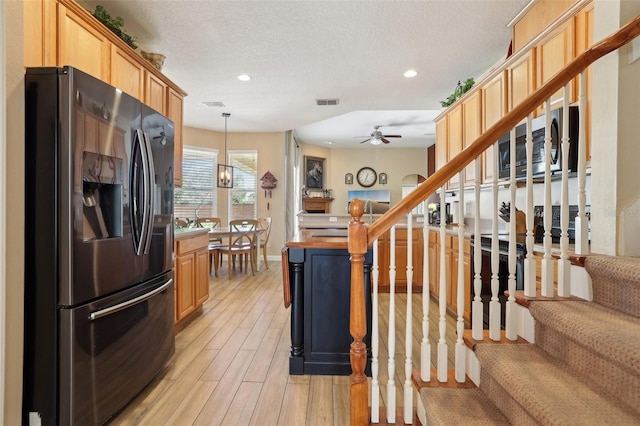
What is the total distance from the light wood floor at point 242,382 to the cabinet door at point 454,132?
6.45 feet

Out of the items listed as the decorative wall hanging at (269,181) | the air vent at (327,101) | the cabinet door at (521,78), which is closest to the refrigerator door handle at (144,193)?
the cabinet door at (521,78)

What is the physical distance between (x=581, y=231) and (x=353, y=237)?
114 centimetres

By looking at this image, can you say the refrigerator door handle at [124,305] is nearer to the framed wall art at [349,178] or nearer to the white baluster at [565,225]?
the white baluster at [565,225]

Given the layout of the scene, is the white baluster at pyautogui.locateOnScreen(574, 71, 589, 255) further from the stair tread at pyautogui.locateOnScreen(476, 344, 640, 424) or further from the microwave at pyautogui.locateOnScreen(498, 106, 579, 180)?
the stair tread at pyautogui.locateOnScreen(476, 344, 640, 424)

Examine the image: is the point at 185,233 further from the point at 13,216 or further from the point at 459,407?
the point at 459,407

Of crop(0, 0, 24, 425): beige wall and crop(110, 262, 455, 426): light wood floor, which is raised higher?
crop(0, 0, 24, 425): beige wall

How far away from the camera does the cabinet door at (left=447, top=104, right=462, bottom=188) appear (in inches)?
142

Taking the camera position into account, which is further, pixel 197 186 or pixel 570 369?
pixel 197 186

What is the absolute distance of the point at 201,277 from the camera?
324 centimetres

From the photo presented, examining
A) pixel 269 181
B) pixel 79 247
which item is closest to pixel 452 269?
pixel 79 247

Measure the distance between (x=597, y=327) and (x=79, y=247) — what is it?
2.20 meters

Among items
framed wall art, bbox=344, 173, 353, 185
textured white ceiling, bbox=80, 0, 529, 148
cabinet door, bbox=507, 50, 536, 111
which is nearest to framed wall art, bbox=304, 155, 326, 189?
framed wall art, bbox=344, 173, 353, 185

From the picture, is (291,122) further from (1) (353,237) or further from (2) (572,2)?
(1) (353,237)

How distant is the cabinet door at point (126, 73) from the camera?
230cm
